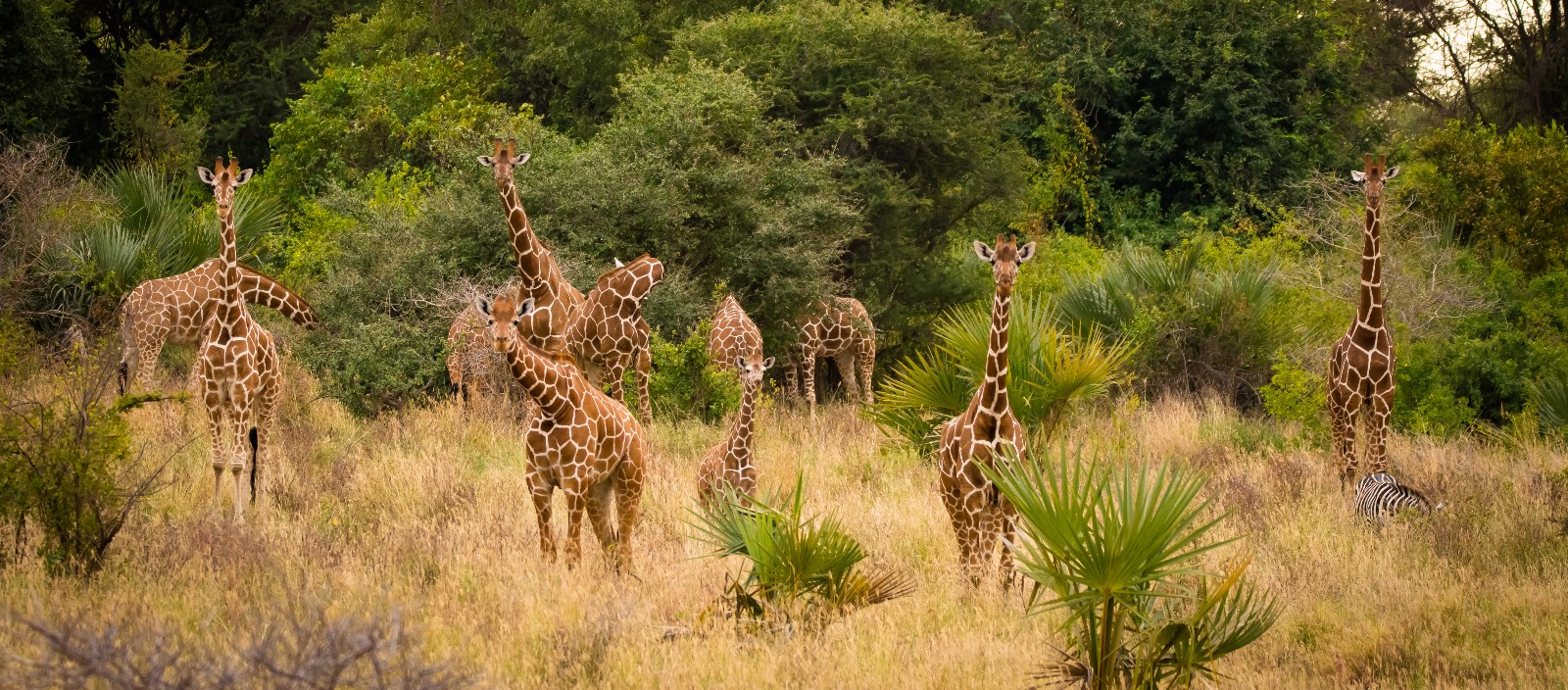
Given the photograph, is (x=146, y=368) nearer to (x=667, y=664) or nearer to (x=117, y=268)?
(x=117, y=268)

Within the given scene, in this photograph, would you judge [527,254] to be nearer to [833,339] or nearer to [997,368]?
[997,368]

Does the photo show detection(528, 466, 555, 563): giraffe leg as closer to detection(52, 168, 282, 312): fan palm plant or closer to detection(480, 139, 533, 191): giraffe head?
detection(480, 139, 533, 191): giraffe head

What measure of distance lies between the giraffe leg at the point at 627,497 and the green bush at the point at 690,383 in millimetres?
6350

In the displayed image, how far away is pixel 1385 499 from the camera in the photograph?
9930 millimetres

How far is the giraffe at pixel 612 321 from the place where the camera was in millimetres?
12242

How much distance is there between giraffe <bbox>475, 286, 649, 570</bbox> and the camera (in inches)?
312

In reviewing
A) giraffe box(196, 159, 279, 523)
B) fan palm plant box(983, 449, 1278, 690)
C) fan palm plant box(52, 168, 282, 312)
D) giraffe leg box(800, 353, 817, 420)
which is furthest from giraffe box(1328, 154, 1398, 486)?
fan palm plant box(52, 168, 282, 312)

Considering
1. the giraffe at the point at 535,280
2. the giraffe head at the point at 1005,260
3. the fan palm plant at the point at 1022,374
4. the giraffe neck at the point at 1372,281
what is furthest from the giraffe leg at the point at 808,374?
the giraffe head at the point at 1005,260

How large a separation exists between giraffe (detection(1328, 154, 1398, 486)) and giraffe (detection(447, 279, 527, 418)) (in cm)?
773

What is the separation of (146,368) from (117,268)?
3243mm

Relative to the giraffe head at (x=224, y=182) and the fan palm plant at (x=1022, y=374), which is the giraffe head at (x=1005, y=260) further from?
the giraffe head at (x=224, y=182)

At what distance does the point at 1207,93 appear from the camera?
2345 cm

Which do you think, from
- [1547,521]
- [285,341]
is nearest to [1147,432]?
[1547,521]

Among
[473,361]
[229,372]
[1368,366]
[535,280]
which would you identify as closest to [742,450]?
[535,280]
